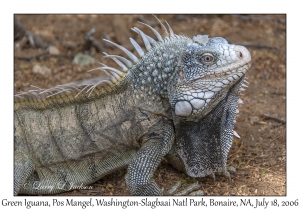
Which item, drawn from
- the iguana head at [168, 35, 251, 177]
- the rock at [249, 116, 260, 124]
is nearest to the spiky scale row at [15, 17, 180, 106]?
the iguana head at [168, 35, 251, 177]

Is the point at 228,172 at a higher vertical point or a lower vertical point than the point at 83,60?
lower

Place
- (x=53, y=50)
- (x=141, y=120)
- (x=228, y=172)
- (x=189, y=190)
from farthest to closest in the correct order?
1. (x=53, y=50)
2. (x=228, y=172)
3. (x=189, y=190)
4. (x=141, y=120)

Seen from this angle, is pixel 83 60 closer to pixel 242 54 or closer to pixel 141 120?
pixel 141 120

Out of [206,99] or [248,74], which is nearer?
[206,99]

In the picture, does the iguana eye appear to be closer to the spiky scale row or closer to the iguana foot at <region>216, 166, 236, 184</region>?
the spiky scale row

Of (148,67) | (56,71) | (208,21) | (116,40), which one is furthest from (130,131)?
(208,21)

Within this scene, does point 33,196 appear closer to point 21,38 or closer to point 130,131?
point 130,131

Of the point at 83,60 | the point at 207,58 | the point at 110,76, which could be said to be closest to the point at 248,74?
the point at 83,60
